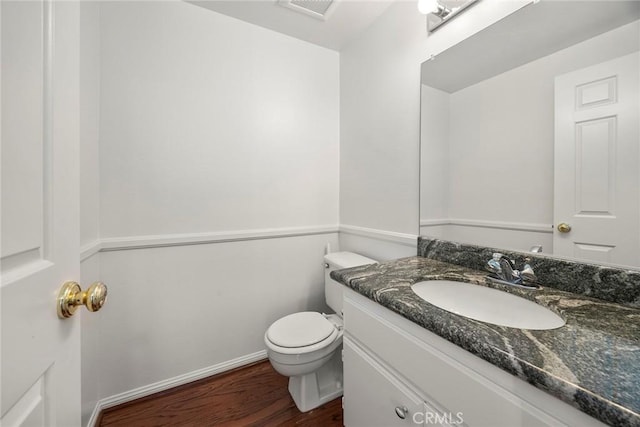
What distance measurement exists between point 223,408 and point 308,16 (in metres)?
2.43

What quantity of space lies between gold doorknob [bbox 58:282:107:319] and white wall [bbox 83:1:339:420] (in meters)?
0.81

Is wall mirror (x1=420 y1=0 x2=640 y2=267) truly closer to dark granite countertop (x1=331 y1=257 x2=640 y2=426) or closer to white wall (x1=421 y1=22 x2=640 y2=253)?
white wall (x1=421 y1=22 x2=640 y2=253)

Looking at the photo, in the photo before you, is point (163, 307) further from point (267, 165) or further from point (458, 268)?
point (458, 268)

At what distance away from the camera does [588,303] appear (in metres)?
0.77

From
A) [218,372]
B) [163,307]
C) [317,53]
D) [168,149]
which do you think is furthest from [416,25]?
[218,372]

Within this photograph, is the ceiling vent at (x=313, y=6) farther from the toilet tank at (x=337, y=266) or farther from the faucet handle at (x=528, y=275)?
the faucet handle at (x=528, y=275)

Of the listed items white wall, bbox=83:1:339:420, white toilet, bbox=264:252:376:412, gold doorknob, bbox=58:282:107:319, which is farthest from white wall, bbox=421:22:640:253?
gold doorknob, bbox=58:282:107:319

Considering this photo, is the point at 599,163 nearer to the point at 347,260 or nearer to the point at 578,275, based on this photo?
the point at 578,275

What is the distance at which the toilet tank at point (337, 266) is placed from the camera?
1.62 m

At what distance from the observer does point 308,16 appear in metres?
1.61

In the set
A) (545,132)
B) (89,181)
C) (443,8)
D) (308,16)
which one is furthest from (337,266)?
(308,16)

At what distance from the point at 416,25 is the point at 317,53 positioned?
80 cm

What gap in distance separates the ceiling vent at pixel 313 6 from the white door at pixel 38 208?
1322mm

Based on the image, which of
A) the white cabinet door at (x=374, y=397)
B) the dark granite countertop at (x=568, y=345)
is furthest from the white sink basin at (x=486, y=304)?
the white cabinet door at (x=374, y=397)
